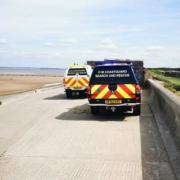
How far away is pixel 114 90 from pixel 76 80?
1081cm

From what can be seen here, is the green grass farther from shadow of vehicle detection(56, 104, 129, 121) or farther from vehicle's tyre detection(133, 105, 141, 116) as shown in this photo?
vehicle's tyre detection(133, 105, 141, 116)

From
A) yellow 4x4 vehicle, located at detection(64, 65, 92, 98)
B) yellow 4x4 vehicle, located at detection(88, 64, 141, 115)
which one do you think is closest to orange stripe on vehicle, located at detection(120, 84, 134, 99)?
yellow 4x4 vehicle, located at detection(88, 64, 141, 115)

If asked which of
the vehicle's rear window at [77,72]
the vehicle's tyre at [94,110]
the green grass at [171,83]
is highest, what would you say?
the vehicle's rear window at [77,72]

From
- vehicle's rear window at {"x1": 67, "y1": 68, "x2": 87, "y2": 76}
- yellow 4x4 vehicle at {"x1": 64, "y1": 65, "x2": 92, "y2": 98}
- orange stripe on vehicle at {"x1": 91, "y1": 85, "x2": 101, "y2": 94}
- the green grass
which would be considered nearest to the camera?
orange stripe on vehicle at {"x1": 91, "y1": 85, "x2": 101, "y2": 94}

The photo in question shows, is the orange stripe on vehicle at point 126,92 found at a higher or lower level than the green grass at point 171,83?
higher

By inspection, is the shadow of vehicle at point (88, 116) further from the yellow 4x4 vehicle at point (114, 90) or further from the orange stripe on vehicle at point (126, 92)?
the orange stripe on vehicle at point (126, 92)

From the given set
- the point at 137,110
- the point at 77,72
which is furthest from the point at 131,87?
the point at 77,72

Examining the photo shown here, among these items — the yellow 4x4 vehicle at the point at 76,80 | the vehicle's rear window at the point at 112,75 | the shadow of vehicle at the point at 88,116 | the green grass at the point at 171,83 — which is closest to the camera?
the shadow of vehicle at the point at 88,116

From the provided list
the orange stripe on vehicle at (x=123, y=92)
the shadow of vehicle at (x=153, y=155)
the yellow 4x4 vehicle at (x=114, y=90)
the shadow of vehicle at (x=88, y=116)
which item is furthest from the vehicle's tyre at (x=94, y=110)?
the shadow of vehicle at (x=153, y=155)

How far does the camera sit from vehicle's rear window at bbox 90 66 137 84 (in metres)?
16.1

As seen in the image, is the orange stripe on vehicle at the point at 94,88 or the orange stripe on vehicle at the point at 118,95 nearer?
the orange stripe on vehicle at the point at 118,95

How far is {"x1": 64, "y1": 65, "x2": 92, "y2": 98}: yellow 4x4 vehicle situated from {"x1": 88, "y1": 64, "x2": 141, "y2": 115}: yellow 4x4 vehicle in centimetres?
958

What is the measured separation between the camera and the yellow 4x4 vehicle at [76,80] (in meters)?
26.0

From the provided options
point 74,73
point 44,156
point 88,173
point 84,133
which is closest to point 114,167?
point 88,173
